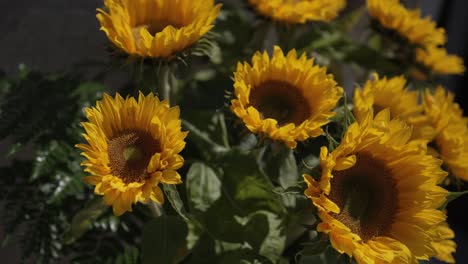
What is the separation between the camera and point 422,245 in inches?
22.4

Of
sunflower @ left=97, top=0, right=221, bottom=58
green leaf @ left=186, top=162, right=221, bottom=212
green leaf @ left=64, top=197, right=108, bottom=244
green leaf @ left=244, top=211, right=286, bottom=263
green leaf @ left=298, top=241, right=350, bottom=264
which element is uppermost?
sunflower @ left=97, top=0, right=221, bottom=58

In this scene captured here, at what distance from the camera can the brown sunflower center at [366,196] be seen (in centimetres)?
61

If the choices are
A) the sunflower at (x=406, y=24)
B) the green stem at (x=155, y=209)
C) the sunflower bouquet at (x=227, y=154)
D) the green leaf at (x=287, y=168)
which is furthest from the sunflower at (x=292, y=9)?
the green stem at (x=155, y=209)

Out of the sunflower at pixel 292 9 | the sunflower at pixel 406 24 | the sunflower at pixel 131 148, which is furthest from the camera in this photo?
Answer: the sunflower at pixel 406 24

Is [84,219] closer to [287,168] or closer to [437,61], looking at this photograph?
[287,168]

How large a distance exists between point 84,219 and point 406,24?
0.64 metres

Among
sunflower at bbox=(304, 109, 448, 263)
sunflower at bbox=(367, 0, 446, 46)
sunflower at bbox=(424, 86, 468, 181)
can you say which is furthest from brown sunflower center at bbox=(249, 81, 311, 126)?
sunflower at bbox=(367, 0, 446, 46)

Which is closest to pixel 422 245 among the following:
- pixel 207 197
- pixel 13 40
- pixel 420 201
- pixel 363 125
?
pixel 420 201

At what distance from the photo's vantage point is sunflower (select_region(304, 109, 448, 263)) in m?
0.55

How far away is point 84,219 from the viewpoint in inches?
28.1

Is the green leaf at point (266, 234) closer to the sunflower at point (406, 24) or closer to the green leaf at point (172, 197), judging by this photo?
the green leaf at point (172, 197)

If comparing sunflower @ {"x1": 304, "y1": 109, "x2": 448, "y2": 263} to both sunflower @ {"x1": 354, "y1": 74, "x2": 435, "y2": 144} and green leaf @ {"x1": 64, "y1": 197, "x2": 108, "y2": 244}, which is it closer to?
sunflower @ {"x1": 354, "y1": 74, "x2": 435, "y2": 144}

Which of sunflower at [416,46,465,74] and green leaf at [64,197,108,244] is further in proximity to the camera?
sunflower at [416,46,465,74]

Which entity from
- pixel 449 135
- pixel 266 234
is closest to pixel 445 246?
pixel 449 135
